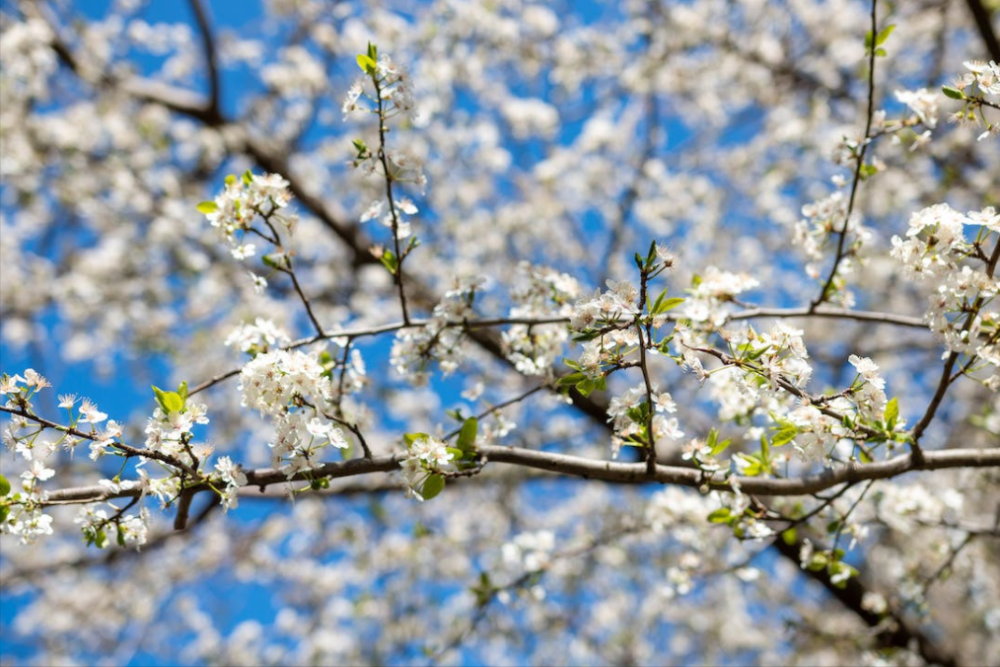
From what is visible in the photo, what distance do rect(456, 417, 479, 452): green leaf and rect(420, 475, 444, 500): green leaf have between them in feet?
0.35

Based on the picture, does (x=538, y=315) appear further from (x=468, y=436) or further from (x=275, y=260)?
(x=275, y=260)

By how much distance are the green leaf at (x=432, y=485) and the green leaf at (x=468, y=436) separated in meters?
0.11


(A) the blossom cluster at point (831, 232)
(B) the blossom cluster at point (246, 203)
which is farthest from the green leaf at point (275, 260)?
(A) the blossom cluster at point (831, 232)

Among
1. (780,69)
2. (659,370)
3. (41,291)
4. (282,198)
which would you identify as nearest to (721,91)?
(780,69)

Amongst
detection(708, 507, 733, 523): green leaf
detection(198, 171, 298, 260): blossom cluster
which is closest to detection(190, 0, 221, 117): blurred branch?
detection(198, 171, 298, 260): blossom cluster

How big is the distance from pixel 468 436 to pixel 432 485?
0.50 feet

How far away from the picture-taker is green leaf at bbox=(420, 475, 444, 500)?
1777mm

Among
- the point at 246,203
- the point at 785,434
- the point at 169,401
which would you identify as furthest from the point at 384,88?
the point at 785,434

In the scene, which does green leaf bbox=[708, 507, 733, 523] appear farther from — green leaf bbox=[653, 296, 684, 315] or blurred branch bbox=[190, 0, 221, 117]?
blurred branch bbox=[190, 0, 221, 117]

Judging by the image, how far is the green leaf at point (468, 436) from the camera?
186cm

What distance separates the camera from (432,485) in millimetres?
1784

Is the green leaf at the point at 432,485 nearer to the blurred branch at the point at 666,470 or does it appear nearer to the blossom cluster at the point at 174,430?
the blurred branch at the point at 666,470

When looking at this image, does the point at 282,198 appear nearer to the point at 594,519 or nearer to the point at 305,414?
the point at 305,414

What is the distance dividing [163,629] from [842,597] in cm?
643
